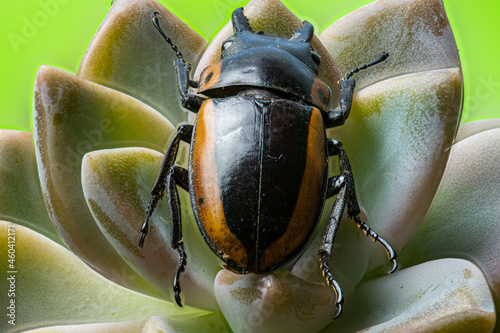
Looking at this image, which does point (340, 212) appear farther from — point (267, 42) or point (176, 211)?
point (267, 42)

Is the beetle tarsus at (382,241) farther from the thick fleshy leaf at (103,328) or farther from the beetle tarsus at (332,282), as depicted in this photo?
the thick fleshy leaf at (103,328)

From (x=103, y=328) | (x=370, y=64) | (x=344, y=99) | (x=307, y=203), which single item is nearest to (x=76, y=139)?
(x=103, y=328)

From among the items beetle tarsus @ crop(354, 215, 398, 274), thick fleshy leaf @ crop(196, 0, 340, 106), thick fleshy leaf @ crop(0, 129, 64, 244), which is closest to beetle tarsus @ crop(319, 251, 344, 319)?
beetle tarsus @ crop(354, 215, 398, 274)

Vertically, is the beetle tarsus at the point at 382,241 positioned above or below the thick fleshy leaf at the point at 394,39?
below

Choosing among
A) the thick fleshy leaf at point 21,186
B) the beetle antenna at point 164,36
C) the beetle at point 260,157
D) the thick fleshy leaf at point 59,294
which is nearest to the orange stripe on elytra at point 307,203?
the beetle at point 260,157

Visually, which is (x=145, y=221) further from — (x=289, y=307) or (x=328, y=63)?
(x=328, y=63)

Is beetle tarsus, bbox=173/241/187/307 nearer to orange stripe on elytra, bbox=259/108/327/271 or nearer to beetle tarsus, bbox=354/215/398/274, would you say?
Answer: orange stripe on elytra, bbox=259/108/327/271
